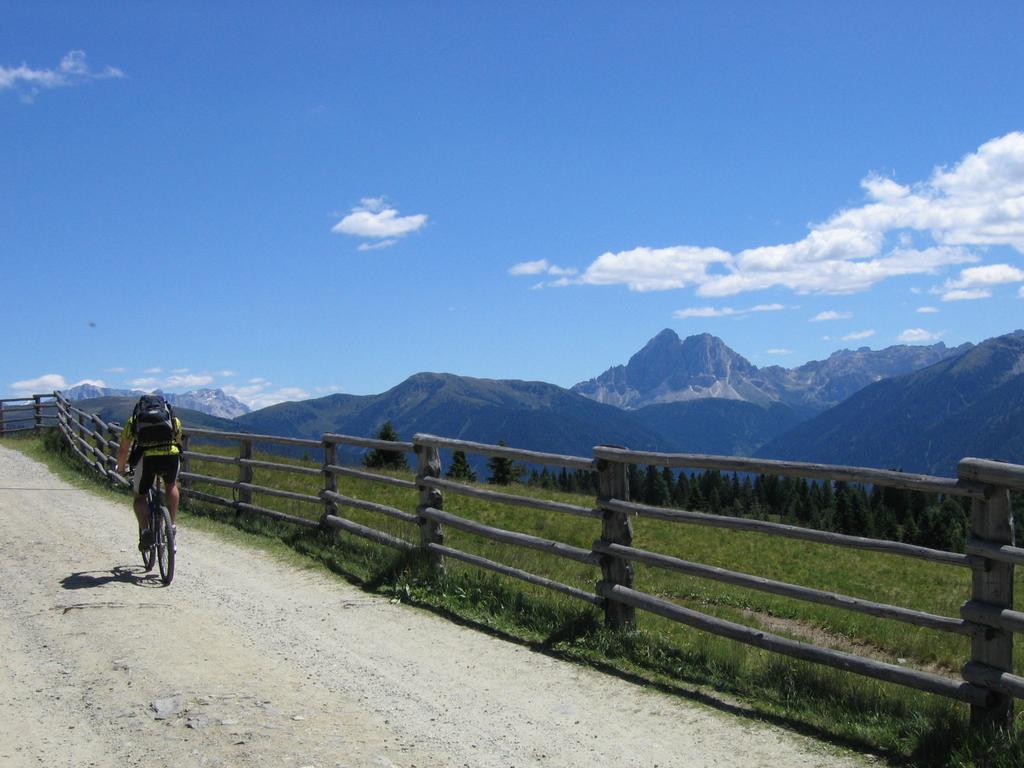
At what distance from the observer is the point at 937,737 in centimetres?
591

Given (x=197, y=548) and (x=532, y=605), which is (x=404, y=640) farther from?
(x=197, y=548)

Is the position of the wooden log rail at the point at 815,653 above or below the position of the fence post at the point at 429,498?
below

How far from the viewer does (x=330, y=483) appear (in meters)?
13.6

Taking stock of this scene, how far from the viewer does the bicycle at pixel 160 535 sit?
10.5 m

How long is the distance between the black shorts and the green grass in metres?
Answer: 2.32

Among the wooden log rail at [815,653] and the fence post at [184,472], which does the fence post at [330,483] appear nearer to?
the fence post at [184,472]

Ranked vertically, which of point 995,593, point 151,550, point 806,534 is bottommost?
point 151,550

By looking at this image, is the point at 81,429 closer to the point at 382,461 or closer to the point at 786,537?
the point at 382,461

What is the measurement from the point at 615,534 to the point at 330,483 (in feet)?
20.3

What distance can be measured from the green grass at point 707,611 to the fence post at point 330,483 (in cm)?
26

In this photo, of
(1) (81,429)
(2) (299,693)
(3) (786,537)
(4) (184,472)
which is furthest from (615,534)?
(1) (81,429)

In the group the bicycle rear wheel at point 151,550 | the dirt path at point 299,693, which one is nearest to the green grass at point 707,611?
the dirt path at point 299,693

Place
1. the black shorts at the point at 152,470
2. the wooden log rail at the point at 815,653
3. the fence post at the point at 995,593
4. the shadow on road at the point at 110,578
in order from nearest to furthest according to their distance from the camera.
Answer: the fence post at the point at 995,593 → the wooden log rail at the point at 815,653 → the shadow on road at the point at 110,578 → the black shorts at the point at 152,470

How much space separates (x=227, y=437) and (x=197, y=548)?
3.25 metres
